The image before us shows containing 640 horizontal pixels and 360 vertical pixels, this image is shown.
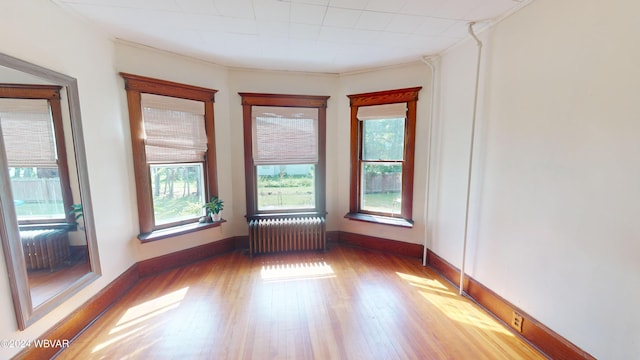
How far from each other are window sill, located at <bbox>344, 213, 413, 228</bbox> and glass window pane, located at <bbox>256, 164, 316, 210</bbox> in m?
0.67

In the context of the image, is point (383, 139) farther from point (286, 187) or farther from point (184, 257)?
point (184, 257)

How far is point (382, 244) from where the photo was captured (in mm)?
3572

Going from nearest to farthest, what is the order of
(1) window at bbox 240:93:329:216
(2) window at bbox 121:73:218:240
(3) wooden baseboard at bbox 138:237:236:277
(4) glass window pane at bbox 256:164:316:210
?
1. (2) window at bbox 121:73:218:240
2. (3) wooden baseboard at bbox 138:237:236:277
3. (1) window at bbox 240:93:329:216
4. (4) glass window pane at bbox 256:164:316:210

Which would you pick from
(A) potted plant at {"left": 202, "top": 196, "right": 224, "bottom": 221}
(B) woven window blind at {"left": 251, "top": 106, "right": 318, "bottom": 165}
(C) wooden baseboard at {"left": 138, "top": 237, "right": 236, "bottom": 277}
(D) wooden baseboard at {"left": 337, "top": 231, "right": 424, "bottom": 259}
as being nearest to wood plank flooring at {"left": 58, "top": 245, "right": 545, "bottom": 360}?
(C) wooden baseboard at {"left": 138, "top": 237, "right": 236, "bottom": 277}

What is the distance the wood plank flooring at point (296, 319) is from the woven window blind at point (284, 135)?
1.53m

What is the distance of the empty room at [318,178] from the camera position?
4.99ft

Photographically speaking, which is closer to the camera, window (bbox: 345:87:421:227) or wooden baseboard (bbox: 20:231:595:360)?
wooden baseboard (bbox: 20:231:595:360)

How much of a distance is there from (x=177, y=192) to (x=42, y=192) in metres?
1.34

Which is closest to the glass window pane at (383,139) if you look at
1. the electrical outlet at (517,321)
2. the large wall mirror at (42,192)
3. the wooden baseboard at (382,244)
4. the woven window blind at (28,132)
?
the wooden baseboard at (382,244)

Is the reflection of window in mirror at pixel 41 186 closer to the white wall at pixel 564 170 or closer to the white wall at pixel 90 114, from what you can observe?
the white wall at pixel 90 114

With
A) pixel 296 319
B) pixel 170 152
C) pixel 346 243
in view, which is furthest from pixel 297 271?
pixel 170 152

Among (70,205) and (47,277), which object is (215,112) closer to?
(70,205)

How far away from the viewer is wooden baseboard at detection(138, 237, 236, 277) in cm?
286

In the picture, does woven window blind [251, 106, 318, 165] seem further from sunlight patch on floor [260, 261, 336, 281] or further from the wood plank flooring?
the wood plank flooring
